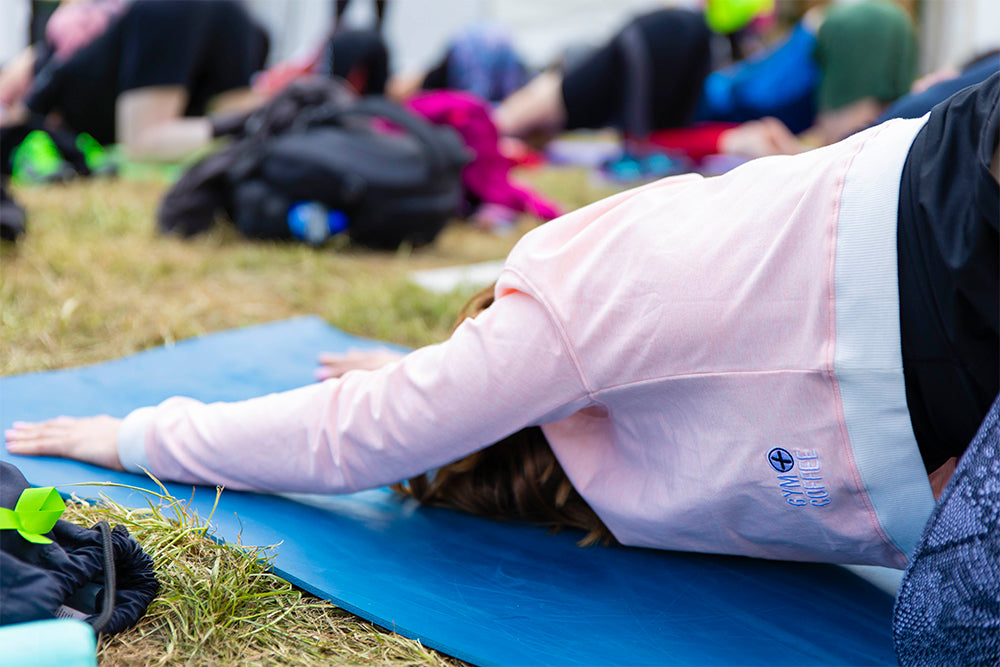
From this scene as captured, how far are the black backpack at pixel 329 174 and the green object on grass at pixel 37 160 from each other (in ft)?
3.52

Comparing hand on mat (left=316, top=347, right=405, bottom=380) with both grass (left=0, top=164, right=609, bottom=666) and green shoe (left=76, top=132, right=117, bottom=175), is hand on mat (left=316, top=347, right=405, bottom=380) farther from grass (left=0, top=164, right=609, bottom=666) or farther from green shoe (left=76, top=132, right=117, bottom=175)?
green shoe (left=76, top=132, right=117, bottom=175)

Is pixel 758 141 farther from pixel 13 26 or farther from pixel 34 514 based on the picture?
pixel 13 26

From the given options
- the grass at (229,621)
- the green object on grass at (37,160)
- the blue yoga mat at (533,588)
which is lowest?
the blue yoga mat at (533,588)

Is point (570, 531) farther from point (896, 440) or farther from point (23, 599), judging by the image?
point (23, 599)

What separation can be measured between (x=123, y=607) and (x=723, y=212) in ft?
2.40

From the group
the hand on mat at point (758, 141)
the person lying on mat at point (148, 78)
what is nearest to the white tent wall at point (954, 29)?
the hand on mat at point (758, 141)

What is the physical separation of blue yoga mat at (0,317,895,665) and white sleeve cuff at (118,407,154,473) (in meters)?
0.02

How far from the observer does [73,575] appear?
2.72 feet

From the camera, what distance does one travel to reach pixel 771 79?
4266 mm

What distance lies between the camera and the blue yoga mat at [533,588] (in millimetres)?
920

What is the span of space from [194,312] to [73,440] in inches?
32.8

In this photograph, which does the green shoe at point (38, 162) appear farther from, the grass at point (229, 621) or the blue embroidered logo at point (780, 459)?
the blue embroidered logo at point (780, 459)

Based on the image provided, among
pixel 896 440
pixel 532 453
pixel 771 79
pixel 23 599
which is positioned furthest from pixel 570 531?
pixel 771 79

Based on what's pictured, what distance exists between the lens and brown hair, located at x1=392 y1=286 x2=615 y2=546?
1.12 m
